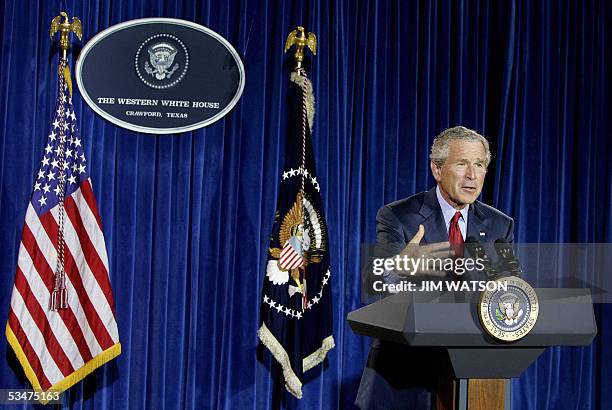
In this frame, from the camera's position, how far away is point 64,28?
4.12 m

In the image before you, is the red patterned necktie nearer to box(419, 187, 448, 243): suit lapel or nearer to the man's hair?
box(419, 187, 448, 243): suit lapel

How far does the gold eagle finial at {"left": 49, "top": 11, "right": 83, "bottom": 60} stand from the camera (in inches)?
163

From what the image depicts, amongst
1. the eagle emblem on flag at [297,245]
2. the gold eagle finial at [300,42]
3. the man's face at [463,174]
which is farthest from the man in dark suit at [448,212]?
the gold eagle finial at [300,42]

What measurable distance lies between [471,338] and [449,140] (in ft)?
9.56

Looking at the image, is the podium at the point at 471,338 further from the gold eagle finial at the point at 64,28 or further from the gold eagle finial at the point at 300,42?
the gold eagle finial at the point at 64,28

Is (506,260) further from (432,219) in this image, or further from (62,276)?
(62,276)

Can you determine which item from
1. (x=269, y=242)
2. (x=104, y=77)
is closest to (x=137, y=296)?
(x=269, y=242)

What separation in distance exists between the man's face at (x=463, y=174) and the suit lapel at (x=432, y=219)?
0.06 metres

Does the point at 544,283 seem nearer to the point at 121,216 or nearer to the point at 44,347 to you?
the point at 121,216

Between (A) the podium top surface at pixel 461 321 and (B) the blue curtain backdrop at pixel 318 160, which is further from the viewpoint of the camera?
(B) the blue curtain backdrop at pixel 318 160

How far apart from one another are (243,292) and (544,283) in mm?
1663

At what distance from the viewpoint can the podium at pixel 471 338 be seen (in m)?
1.75

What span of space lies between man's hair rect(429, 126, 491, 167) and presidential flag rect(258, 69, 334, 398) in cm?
69

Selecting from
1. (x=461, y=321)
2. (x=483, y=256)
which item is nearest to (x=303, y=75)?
(x=483, y=256)
